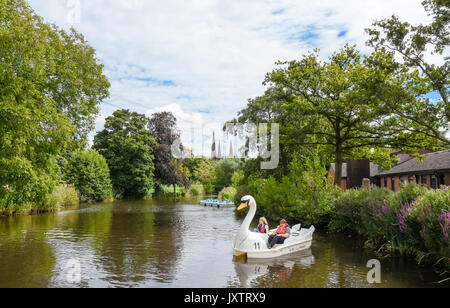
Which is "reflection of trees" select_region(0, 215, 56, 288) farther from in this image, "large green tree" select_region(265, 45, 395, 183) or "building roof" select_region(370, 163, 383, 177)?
"building roof" select_region(370, 163, 383, 177)

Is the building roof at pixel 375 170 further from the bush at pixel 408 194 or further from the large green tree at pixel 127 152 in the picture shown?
the large green tree at pixel 127 152

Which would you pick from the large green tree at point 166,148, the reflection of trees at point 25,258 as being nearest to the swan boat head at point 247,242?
the reflection of trees at point 25,258

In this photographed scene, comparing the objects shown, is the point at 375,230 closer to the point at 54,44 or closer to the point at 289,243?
the point at 289,243

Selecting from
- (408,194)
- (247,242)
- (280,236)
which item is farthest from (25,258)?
(408,194)

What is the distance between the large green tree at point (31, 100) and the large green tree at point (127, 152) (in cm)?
3572

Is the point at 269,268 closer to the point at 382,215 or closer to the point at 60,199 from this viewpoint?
the point at 382,215

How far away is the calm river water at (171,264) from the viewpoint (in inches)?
373

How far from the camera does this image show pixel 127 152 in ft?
178

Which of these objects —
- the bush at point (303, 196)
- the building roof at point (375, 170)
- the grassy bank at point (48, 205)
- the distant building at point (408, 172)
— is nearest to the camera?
the bush at point (303, 196)

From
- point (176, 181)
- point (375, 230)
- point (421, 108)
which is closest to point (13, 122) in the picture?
point (375, 230)

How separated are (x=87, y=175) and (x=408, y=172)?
36.6 m

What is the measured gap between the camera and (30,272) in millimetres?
10289

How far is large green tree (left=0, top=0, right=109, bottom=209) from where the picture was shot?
12.6m

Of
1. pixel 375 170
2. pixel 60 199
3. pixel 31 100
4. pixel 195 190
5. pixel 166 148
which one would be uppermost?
pixel 166 148
